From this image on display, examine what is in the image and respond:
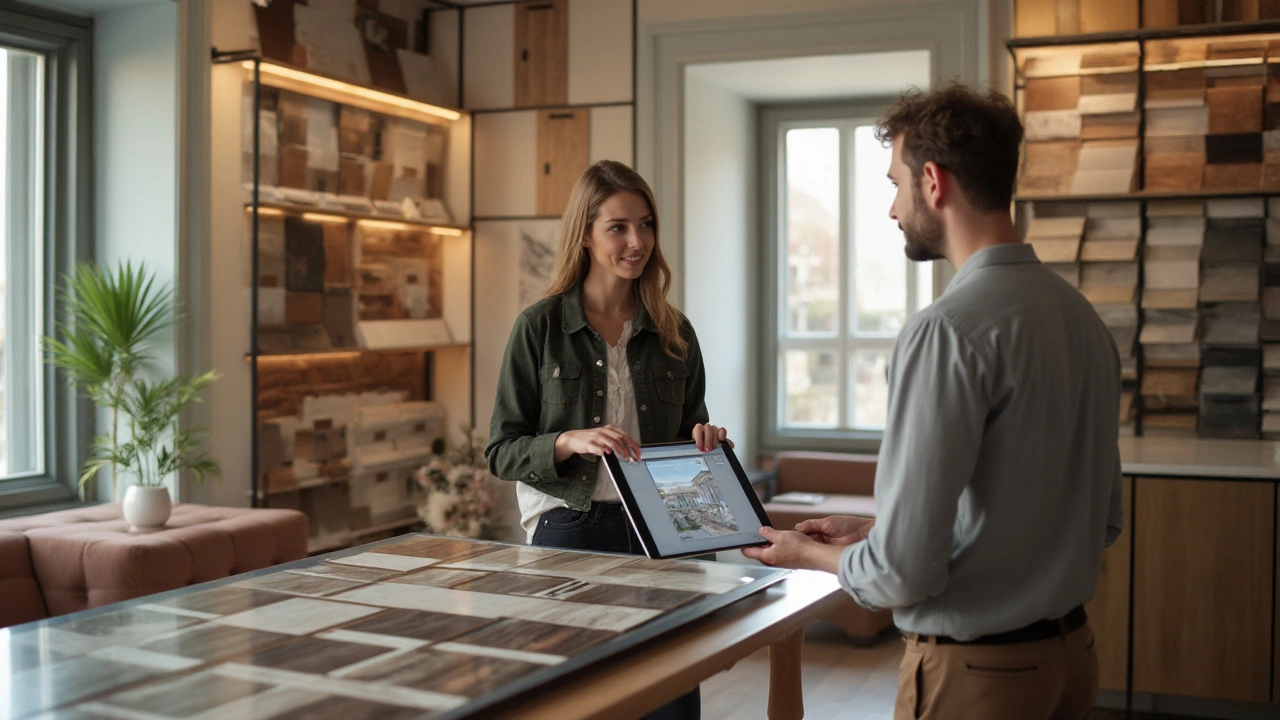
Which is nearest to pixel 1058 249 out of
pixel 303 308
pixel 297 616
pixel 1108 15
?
pixel 1108 15

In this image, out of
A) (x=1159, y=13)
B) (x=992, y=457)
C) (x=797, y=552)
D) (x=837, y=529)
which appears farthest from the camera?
(x=1159, y=13)

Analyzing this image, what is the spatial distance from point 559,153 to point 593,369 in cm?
333

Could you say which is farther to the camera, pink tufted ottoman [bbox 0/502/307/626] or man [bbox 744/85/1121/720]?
pink tufted ottoman [bbox 0/502/307/626]

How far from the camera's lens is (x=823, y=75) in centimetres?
568

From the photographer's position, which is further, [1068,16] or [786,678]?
[1068,16]

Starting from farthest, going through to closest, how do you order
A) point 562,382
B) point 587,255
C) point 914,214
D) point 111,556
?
1. point 111,556
2. point 587,255
3. point 562,382
4. point 914,214

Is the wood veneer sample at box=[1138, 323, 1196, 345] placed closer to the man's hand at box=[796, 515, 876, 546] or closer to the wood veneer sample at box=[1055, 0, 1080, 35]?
the wood veneer sample at box=[1055, 0, 1080, 35]

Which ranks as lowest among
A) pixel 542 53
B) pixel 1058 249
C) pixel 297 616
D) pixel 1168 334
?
pixel 297 616

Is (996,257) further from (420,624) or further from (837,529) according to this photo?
(420,624)

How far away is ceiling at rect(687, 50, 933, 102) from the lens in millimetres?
5305

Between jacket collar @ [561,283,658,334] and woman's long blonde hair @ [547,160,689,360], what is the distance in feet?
0.04

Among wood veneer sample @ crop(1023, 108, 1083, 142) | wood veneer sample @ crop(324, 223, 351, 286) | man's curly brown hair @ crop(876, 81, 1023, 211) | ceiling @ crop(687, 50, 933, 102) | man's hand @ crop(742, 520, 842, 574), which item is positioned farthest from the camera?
ceiling @ crop(687, 50, 933, 102)

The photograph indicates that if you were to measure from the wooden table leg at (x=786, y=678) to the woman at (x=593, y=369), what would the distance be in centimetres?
30

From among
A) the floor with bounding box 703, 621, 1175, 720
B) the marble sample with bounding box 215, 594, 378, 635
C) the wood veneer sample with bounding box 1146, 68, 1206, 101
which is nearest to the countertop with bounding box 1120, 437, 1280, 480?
the floor with bounding box 703, 621, 1175, 720
